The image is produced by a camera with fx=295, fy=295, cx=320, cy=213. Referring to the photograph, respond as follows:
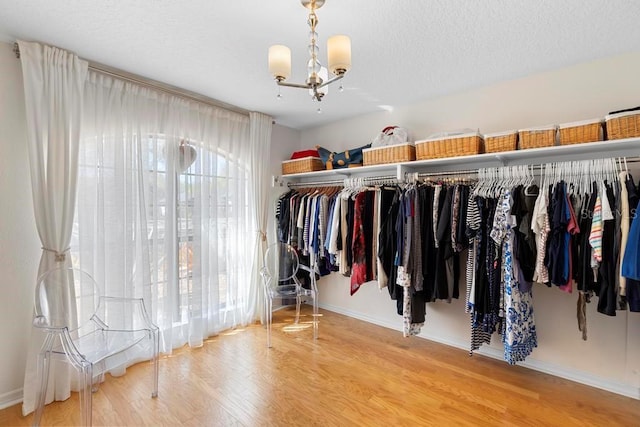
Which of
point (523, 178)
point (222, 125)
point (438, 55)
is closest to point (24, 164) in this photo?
point (222, 125)

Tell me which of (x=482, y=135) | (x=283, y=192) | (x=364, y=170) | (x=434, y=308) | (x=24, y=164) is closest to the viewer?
(x=24, y=164)

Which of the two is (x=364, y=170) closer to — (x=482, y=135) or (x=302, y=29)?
(x=482, y=135)

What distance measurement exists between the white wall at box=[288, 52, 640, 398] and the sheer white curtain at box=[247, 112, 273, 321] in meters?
1.57

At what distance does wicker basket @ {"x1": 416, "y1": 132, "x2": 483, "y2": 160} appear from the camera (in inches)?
94.6

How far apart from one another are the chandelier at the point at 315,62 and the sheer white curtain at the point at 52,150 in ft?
5.40

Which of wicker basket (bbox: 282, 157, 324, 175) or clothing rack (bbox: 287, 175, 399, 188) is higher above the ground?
wicker basket (bbox: 282, 157, 324, 175)

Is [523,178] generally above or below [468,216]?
above

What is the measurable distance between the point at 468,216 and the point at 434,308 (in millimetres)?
1139

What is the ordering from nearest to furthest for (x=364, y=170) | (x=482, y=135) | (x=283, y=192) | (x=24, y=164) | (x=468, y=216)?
(x=24, y=164), (x=468, y=216), (x=482, y=135), (x=364, y=170), (x=283, y=192)

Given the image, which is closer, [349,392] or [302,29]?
[302,29]

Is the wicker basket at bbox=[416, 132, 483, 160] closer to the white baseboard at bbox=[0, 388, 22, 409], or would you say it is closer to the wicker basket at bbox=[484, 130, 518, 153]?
the wicker basket at bbox=[484, 130, 518, 153]

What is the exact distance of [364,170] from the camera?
315 centimetres

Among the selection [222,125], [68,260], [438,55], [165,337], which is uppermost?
[438,55]

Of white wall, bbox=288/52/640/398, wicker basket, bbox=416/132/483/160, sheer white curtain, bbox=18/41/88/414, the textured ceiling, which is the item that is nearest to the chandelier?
the textured ceiling
